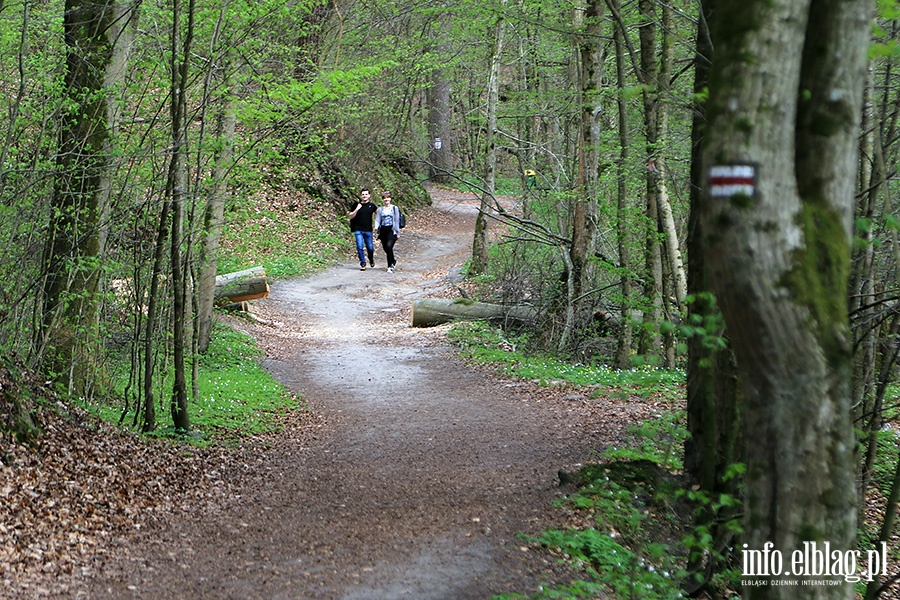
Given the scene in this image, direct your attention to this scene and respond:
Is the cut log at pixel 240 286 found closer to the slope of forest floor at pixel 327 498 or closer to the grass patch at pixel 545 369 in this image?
the grass patch at pixel 545 369

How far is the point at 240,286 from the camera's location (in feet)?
58.4

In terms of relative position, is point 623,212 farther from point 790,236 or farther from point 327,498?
point 790,236

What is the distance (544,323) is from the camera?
53.8 feet

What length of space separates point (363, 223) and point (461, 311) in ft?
21.1

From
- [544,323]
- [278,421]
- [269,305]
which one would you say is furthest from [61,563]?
[269,305]

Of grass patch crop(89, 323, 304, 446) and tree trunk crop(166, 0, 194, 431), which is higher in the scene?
tree trunk crop(166, 0, 194, 431)

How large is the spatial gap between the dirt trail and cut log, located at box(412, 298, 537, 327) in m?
1.25

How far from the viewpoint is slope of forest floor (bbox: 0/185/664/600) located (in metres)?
5.64

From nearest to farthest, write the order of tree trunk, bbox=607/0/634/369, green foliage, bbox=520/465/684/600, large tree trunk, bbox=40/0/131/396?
1. green foliage, bbox=520/465/684/600
2. large tree trunk, bbox=40/0/131/396
3. tree trunk, bbox=607/0/634/369

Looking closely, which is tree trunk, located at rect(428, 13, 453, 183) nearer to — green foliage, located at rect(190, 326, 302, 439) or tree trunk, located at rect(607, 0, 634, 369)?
green foliage, located at rect(190, 326, 302, 439)

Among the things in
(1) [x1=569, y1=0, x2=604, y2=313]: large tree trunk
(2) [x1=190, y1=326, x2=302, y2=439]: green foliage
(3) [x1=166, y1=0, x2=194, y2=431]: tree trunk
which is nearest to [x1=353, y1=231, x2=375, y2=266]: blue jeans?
(2) [x1=190, y1=326, x2=302, y2=439]: green foliage

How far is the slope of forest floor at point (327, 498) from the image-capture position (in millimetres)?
5641

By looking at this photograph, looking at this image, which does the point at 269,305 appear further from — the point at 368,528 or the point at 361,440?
the point at 368,528

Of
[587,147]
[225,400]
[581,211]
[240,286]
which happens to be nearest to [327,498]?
[225,400]
